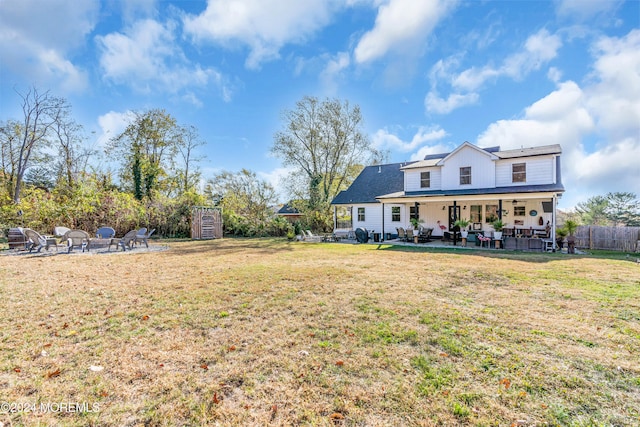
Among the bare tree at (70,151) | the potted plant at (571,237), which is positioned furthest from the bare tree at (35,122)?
the potted plant at (571,237)

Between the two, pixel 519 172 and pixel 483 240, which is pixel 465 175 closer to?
pixel 519 172

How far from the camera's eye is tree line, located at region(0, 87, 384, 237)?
62.7 feet

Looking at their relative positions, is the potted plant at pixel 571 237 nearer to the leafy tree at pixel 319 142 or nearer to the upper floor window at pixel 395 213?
the upper floor window at pixel 395 213

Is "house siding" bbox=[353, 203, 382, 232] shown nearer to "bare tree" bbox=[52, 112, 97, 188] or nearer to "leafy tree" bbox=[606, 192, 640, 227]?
"bare tree" bbox=[52, 112, 97, 188]

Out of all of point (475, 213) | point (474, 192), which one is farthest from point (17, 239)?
point (475, 213)

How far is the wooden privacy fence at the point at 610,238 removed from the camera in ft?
43.1

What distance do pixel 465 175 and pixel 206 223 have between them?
688 inches

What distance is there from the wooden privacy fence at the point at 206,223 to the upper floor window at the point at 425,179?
14539mm

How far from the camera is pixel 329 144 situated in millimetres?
26031

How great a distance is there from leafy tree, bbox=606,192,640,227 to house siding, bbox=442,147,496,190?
2042cm

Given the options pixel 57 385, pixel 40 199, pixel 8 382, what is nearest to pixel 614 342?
pixel 57 385

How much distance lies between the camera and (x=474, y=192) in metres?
15.5

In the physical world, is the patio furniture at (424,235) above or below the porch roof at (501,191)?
below

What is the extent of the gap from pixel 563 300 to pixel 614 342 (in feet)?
6.20
